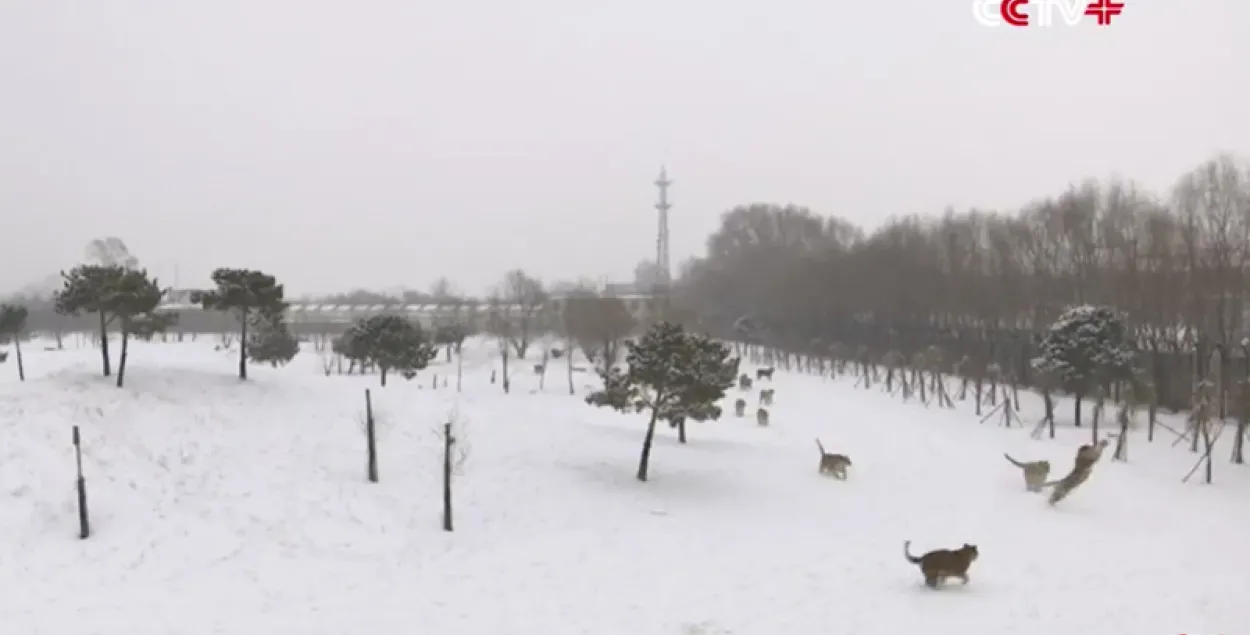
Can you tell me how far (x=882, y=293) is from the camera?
182 feet

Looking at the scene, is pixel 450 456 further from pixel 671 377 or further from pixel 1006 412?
pixel 1006 412

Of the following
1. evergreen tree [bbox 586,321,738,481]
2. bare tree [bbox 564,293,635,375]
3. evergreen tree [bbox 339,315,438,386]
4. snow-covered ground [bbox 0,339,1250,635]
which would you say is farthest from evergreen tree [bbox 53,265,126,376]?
bare tree [bbox 564,293,635,375]

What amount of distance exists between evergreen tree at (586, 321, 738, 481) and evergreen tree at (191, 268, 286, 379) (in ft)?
30.7

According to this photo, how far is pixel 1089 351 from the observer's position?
28.8m

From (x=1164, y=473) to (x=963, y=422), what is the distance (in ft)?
30.1

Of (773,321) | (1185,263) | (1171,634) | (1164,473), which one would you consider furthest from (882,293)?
(1171,634)

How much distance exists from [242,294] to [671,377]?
1117 centimetres

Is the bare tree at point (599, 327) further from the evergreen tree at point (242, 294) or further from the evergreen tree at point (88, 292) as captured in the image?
the evergreen tree at point (88, 292)

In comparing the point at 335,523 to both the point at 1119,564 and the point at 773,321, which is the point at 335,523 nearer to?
the point at 1119,564

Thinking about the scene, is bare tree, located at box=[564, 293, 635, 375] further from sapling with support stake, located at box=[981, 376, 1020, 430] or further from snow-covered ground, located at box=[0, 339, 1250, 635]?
snow-covered ground, located at box=[0, 339, 1250, 635]

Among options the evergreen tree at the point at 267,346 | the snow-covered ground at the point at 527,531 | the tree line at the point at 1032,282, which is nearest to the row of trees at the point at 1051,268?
the tree line at the point at 1032,282

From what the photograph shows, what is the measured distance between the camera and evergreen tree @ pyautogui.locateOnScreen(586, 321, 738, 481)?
62.1 ft

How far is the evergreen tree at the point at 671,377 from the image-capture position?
18922 mm

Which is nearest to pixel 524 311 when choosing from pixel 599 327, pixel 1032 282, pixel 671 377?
pixel 599 327
